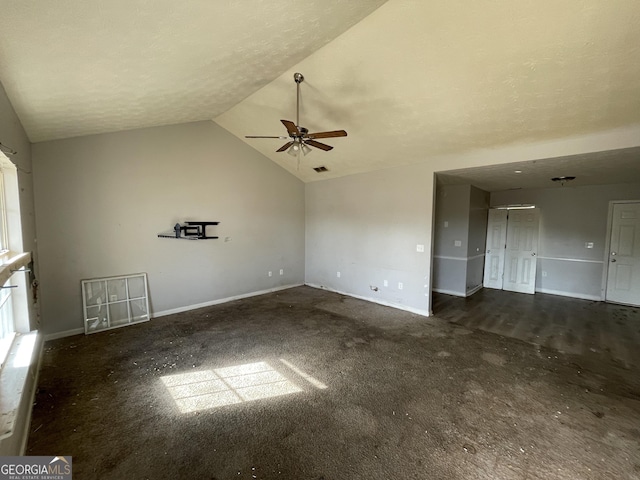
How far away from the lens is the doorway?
6082mm

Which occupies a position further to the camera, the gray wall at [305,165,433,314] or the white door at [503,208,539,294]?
the white door at [503,208,539,294]

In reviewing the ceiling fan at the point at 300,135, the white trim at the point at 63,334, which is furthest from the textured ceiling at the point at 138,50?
the white trim at the point at 63,334

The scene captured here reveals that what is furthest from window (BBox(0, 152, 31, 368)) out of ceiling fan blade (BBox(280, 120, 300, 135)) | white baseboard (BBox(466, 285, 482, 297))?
white baseboard (BBox(466, 285, 482, 297))

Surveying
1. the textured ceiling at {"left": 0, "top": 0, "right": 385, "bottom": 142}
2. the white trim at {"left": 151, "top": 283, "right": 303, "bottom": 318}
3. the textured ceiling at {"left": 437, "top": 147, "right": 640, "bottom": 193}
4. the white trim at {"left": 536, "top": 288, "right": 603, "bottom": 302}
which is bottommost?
the white trim at {"left": 536, "top": 288, "right": 603, "bottom": 302}

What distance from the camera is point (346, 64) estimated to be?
2.87 metres

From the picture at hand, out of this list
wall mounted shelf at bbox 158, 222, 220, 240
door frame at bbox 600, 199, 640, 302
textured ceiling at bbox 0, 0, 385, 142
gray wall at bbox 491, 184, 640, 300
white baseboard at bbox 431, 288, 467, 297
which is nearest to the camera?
textured ceiling at bbox 0, 0, 385, 142

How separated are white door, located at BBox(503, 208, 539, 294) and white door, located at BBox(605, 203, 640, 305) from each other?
1.21 meters

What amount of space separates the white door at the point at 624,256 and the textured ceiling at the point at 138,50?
646cm

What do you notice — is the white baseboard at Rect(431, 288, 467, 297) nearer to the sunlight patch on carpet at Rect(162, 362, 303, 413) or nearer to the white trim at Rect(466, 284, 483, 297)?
the white trim at Rect(466, 284, 483, 297)

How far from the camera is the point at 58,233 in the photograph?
11.5ft

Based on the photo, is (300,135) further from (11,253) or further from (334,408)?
(11,253)

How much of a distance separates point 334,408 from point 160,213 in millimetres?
3879

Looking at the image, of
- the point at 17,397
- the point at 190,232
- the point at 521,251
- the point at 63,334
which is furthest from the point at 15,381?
the point at 521,251

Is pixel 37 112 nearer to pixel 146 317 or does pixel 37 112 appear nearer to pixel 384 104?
pixel 146 317
